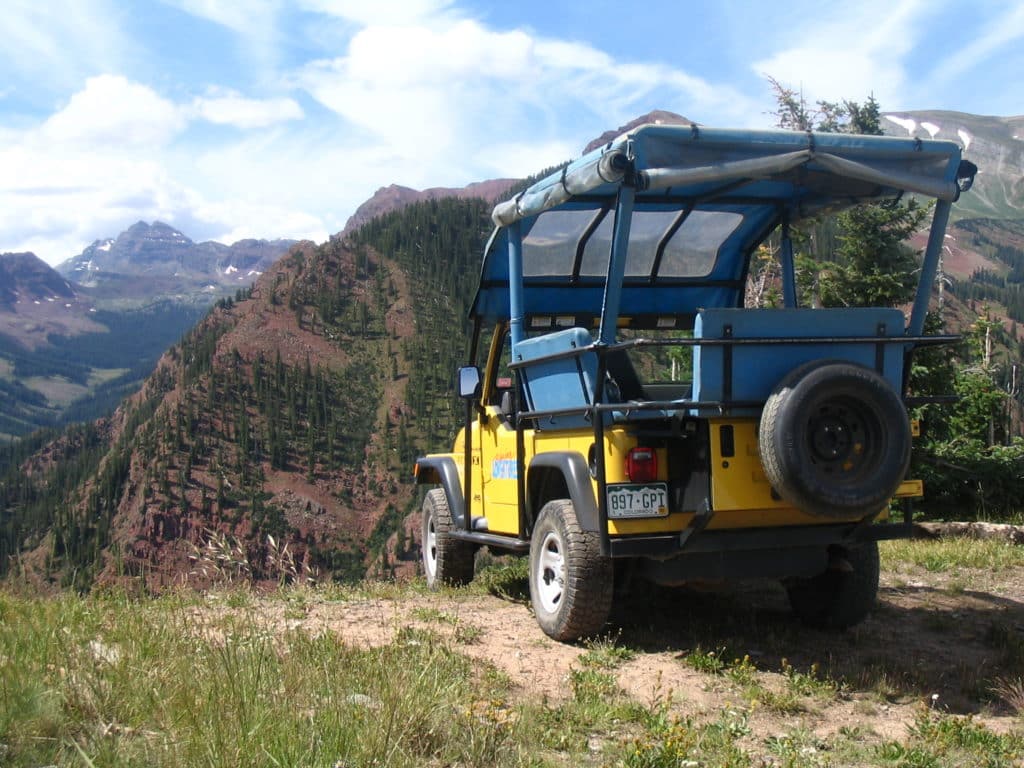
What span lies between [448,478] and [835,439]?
3.93 metres

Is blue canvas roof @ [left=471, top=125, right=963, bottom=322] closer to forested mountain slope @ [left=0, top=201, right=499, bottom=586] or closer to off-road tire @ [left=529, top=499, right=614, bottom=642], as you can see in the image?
off-road tire @ [left=529, top=499, right=614, bottom=642]

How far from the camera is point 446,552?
27.7 ft

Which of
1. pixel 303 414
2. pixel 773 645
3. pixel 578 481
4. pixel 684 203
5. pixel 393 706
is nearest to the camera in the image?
pixel 393 706

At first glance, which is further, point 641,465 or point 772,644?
point 772,644

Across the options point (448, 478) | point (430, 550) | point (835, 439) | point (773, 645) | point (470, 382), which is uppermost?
point (470, 382)

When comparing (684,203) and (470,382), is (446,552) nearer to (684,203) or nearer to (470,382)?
(470,382)

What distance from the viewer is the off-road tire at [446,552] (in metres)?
8.42

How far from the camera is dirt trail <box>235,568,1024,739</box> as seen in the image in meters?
4.71

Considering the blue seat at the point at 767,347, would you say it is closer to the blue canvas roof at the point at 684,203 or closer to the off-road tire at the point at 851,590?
the blue canvas roof at the point at 684,203

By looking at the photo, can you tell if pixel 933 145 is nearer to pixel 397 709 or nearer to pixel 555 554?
pixel 555 554

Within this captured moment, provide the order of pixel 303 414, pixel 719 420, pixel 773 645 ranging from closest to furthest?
pixel 719 420 < pixel 773 645 < pixel 303 414

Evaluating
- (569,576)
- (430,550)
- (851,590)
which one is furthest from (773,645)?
(430,550)

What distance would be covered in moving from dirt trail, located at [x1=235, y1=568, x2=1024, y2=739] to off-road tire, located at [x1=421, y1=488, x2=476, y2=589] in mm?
634

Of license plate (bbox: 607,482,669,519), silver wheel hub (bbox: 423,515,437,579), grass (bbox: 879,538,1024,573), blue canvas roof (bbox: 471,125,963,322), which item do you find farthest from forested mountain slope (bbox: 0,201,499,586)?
license plate (bbox: 607,482,669,519)
